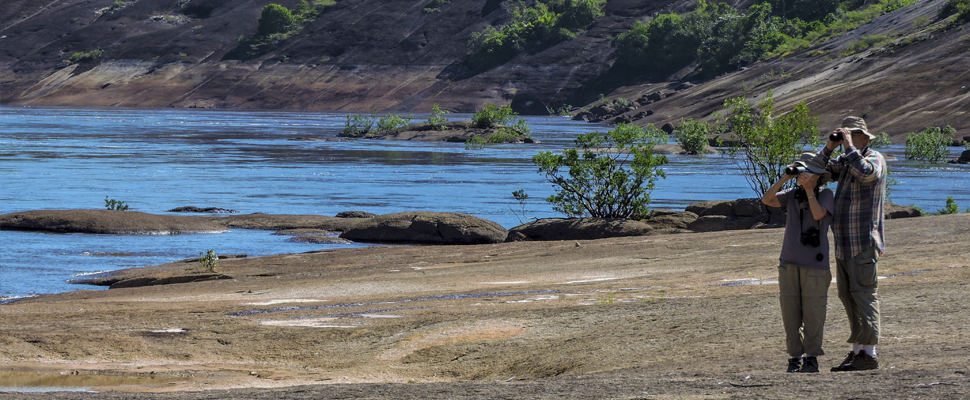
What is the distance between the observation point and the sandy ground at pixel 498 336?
27.9ft

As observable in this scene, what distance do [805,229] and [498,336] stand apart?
4276 mm

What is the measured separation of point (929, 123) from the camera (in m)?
71.2

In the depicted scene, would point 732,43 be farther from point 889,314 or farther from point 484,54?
point 889,314

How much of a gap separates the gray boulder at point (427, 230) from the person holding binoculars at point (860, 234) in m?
19.6

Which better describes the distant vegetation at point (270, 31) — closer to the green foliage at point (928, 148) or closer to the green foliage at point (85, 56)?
the green foliage at point (85, 56)

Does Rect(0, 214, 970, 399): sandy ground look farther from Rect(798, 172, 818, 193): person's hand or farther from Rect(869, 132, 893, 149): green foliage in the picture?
Rect(869, 132, 893, 149): green foliage

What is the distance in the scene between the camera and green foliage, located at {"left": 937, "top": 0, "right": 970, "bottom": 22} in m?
86.9

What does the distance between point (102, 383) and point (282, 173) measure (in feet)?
138

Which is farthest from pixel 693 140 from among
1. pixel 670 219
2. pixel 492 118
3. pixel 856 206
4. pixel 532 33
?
pixel 532 33

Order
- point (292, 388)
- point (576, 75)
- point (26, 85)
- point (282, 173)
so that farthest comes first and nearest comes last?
point (26, 85)
point (576, 75)
point (282, 173)
point (292, 388)

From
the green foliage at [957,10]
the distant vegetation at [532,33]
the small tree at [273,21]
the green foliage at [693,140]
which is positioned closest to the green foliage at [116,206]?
the green foliage at [693,140]

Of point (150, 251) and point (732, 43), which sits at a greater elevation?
point (732, 43)

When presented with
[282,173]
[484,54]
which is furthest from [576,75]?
[282,173]

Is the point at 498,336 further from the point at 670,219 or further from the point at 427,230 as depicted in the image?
the point at 670,219
